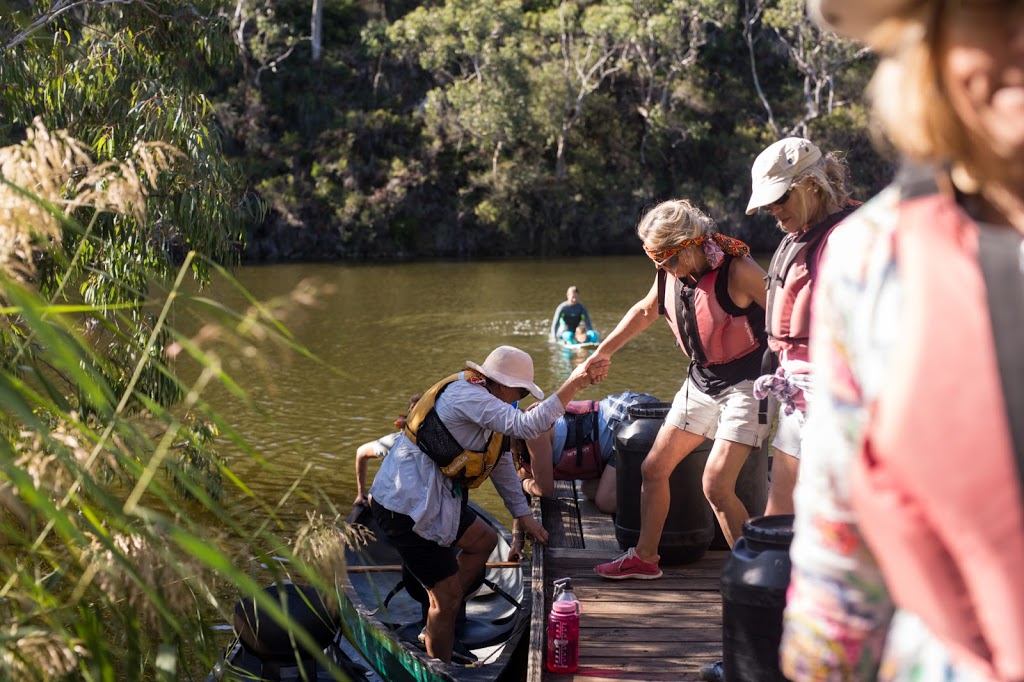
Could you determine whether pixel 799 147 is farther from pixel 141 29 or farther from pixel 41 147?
pixel 141 29

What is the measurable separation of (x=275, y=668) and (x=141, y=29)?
5491mm

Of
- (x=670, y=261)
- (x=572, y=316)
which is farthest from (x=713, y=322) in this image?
(x=572, y=316)

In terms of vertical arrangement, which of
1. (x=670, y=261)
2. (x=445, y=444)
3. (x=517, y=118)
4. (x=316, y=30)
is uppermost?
(x=316, y=30)

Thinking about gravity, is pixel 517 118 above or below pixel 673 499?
above

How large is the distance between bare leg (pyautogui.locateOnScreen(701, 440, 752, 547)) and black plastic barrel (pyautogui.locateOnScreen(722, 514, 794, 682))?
1.50 m

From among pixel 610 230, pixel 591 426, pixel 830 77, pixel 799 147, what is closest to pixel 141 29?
pixel 591 426

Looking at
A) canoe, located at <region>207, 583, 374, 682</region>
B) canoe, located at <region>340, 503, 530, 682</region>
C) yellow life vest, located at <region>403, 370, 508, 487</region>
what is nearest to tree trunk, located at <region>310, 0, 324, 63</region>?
canoe, located at <region>340, 503, 530, 682</region>

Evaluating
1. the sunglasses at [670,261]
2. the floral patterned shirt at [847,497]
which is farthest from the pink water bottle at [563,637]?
the floral patterned shirt at [847,497]

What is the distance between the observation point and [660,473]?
5.00 meters

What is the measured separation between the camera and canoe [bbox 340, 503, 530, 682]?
4.99m

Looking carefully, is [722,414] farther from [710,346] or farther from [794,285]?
[794,285]

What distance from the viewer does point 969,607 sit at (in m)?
1.14

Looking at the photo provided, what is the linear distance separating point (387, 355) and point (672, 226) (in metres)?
14.2

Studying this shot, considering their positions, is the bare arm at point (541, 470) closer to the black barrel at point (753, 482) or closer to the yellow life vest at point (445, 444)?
the black barrel at point (753, 482)
